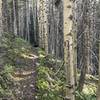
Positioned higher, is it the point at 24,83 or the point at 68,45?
the point at 68,45

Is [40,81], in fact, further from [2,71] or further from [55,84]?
[2,71]

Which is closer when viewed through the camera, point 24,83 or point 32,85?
point 32,85

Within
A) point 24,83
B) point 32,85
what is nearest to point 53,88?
point 32,85

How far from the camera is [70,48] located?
295 inches

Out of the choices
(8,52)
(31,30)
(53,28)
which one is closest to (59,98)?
(8,52)

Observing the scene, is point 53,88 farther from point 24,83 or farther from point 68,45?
point 68,45

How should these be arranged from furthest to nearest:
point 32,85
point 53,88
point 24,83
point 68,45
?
point 24,83 → point 32,85 → point 53,88 → point 68,45

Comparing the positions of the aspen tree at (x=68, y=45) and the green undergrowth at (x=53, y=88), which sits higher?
the aspen tree at (x=68, y=45)

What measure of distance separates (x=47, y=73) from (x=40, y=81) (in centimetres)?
135

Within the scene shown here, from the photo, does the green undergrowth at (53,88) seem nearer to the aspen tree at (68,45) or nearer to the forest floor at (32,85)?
the forest floor at (32,85)

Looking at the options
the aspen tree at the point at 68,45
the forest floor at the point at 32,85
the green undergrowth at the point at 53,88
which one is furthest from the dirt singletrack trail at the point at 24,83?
the aspen tree at the point at 68,45

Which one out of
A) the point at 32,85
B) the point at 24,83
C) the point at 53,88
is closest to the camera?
the point at 53,88

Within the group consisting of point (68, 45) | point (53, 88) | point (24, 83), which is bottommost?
point (53, 88)

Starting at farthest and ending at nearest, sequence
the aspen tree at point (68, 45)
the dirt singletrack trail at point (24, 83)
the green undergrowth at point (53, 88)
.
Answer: the green undergrowth at point (53, 88) → the dirt singletrack trail at point (24, 83) → the aspen tree at point (68, 45)
